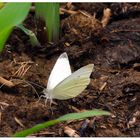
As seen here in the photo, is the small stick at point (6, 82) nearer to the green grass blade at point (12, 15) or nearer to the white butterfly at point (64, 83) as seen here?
the white butterfly at point (64, 83)

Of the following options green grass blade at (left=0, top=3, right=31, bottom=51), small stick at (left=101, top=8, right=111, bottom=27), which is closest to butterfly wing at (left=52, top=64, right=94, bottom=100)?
green grass blade at (left=0, top=3, right=31, bottom=51)

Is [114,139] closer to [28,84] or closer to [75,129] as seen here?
[75,129]

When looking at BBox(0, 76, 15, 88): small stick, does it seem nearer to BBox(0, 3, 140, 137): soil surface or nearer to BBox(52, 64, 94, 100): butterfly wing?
BBox(0, 3, 140, 137): soil surface

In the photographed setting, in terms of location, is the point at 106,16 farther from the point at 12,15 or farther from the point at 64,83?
the point at 12,15

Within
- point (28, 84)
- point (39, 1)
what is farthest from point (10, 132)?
point (39, 1)

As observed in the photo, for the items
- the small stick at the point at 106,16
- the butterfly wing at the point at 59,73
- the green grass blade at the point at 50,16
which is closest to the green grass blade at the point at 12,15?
the butterfly wing at the point at 59,73
